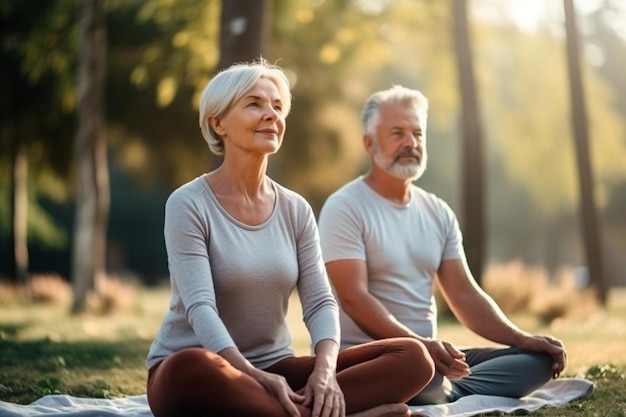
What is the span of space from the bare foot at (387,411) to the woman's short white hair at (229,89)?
1358 mm

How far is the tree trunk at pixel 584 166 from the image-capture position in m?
14.4

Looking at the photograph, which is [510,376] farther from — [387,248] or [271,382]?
[271,382]

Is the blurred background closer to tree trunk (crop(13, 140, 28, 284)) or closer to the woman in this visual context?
tree trunk (crop(13, 140, 28, 284))

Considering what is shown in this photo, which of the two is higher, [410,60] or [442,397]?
[410,60]

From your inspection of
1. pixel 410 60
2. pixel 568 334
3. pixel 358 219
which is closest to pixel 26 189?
pixel 410 60

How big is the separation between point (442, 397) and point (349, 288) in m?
0.72

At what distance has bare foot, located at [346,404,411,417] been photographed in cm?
438

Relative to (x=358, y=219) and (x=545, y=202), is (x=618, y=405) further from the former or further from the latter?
(x=545, y=202)

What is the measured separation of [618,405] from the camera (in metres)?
5.30

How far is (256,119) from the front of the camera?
4.56 metres

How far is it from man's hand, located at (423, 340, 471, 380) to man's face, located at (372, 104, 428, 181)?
1.21 metres

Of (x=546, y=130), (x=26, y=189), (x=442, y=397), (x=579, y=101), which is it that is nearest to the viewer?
(x=442, y=397)

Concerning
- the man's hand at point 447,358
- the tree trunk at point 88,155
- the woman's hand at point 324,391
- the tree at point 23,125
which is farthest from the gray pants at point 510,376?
the tree at point 23,125

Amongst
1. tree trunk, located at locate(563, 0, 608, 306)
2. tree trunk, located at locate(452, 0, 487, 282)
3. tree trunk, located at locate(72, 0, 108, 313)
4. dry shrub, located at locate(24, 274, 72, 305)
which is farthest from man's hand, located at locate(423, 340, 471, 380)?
dry shrub, located at locate(24, 274, 72, 305)
